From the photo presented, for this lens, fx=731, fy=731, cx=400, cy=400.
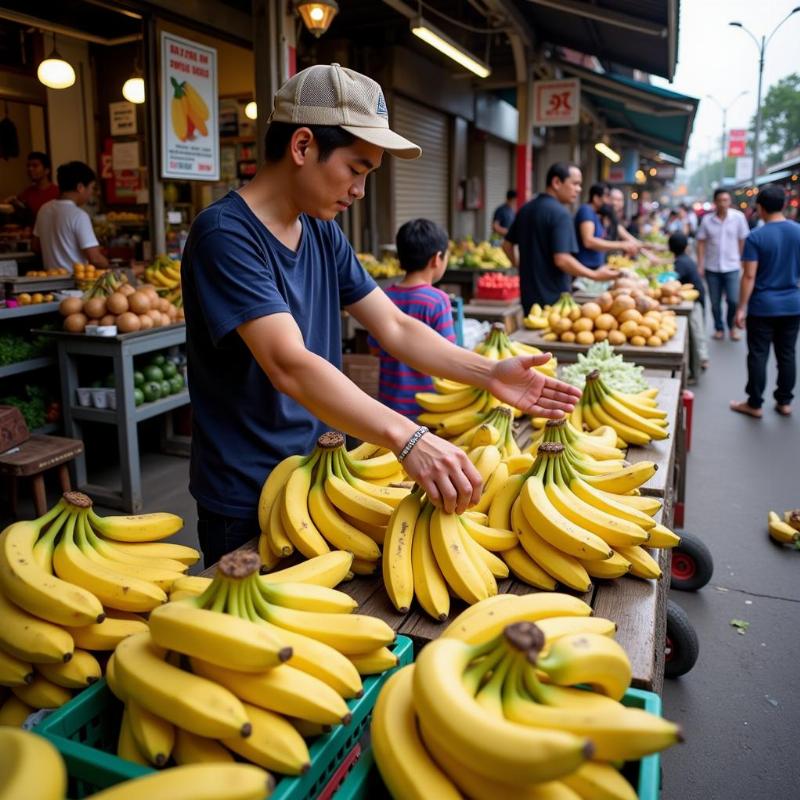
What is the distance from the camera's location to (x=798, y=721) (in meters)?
3.25

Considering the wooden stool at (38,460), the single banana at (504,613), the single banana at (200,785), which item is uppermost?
the single banana at (504,613)

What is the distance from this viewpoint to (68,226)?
7.38m

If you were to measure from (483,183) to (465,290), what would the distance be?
664cm

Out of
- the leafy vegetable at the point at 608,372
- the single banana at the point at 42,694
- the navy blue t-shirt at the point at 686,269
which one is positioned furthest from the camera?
the navy blue t-shirt at the point at 686,269

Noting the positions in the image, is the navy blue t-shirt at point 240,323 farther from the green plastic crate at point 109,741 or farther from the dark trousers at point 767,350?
the dark trousers at point 767,350

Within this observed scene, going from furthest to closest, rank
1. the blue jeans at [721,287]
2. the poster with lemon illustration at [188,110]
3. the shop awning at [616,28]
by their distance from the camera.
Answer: the blue jeans at [721,287]
the shop awning at [616,28]
the poster with lemon illustration at [188,110]

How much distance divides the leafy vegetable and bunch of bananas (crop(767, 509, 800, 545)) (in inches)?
68.0

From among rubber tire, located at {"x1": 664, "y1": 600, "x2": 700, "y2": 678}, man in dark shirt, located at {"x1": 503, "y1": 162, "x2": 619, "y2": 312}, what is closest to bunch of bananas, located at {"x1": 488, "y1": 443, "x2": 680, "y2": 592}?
rubber tire, located at {"x1": 664, "y1": 600, "x2": 700, "y2": 678}

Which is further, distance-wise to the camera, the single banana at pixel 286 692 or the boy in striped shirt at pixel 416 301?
the boy in striped shirt at pixel 416 301

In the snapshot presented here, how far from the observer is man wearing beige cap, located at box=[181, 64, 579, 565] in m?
1.94

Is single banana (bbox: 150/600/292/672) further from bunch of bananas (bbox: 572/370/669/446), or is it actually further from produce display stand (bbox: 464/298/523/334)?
produce display stand (bbox: 464/298/523/334)

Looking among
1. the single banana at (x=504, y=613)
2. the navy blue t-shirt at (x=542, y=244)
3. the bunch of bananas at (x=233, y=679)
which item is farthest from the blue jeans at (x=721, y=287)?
the bunch of bananas at (x=233, y=679)

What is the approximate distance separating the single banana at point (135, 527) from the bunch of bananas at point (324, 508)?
0.27 meters

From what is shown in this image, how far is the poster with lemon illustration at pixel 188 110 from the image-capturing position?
303 inches
